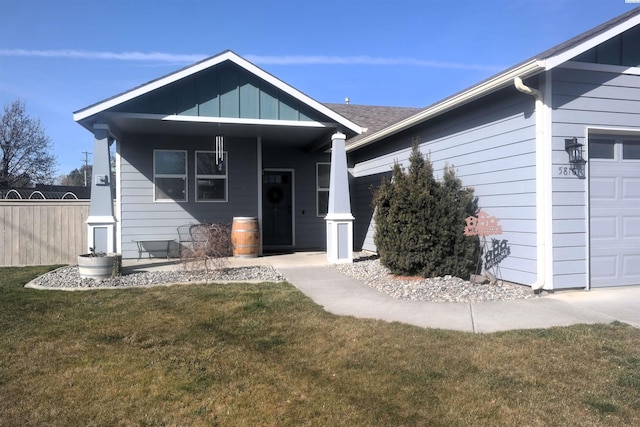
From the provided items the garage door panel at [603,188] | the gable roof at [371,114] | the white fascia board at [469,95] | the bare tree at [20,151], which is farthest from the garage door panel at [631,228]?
the bare tree at [20,151]

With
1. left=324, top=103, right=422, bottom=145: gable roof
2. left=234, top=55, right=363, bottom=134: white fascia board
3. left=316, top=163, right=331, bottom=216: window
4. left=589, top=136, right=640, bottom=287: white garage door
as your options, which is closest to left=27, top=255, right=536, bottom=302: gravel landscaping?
left=589, top=136, right=640, bottom=287: white garage door

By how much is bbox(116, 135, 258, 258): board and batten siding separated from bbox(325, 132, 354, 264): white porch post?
2.69 meters

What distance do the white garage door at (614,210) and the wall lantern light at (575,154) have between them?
0.31 metres

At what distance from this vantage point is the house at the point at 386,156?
6.59 meters

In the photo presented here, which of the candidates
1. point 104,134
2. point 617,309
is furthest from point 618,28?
point 104,134

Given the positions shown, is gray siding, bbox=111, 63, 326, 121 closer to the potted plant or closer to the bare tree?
the potted plant

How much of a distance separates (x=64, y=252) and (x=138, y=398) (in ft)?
29.2

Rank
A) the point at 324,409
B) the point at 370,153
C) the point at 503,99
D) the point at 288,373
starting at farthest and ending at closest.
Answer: the point at 370,153 < the point at 503,99 < the point at 288,373 < the point at 324,409

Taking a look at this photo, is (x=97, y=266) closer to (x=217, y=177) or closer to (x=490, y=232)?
(x=217, y=177)

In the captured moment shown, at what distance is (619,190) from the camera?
22.8 feet

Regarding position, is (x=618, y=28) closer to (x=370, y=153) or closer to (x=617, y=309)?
(x=617, y=309)

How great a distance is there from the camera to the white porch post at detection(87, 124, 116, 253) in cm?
862

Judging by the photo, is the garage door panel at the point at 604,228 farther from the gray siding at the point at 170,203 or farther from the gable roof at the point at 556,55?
the gray siding at the point at 170,203

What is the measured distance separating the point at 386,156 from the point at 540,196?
553cm
